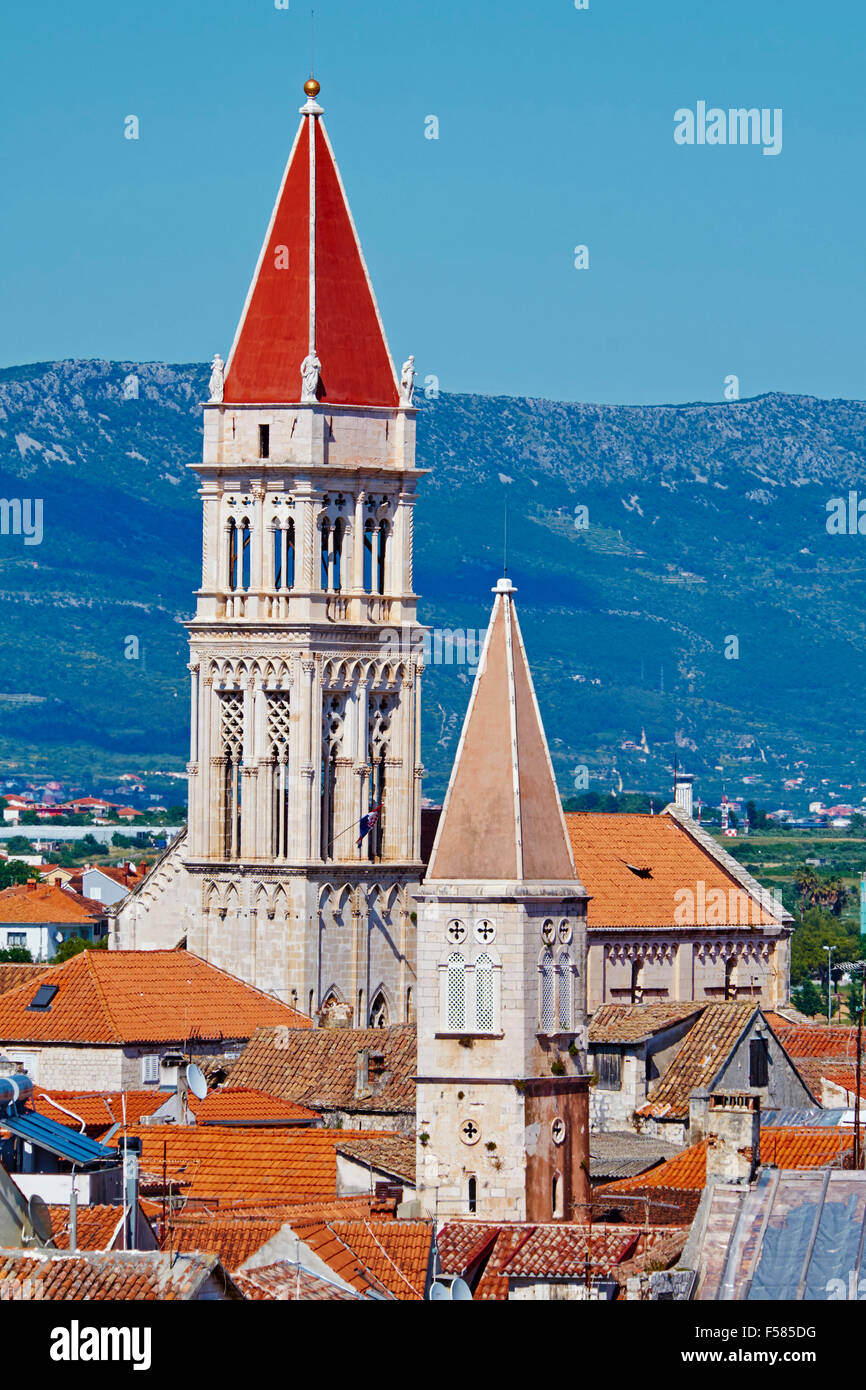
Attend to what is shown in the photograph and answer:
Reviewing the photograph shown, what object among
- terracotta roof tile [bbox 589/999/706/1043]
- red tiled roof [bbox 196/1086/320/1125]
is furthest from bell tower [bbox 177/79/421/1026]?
red tiled roof [bbox 196/1086/320/1125]

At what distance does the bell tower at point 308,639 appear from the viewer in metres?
92.2

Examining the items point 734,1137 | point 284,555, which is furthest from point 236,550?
point 734,1137

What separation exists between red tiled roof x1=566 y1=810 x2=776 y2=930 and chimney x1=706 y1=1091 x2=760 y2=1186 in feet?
130

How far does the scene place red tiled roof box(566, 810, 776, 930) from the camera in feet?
302

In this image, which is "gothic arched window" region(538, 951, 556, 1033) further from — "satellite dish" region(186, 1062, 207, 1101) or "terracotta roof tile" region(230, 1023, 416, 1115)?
"satellite dish" region(186, 1062, 207, 1101)

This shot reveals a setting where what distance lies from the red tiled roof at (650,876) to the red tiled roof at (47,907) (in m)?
80.3

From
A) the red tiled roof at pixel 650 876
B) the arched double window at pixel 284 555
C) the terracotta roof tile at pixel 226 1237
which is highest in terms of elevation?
the arched double window at pixel 284 555

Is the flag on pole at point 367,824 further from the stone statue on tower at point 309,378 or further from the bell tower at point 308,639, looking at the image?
the stone statue on tower at point 309,378

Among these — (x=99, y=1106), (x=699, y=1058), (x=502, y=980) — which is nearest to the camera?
(x=502, y=980)

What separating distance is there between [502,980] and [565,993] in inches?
52.3

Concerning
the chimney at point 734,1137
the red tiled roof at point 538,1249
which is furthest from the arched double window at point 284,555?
the chimney at point 734,1137

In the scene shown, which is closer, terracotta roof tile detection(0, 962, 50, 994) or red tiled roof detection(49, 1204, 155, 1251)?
red tiled roof detection(49, 1204, 155, 1251)

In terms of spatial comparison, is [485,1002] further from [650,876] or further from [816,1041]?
[650,876]

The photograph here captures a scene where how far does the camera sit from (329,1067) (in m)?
74.2
